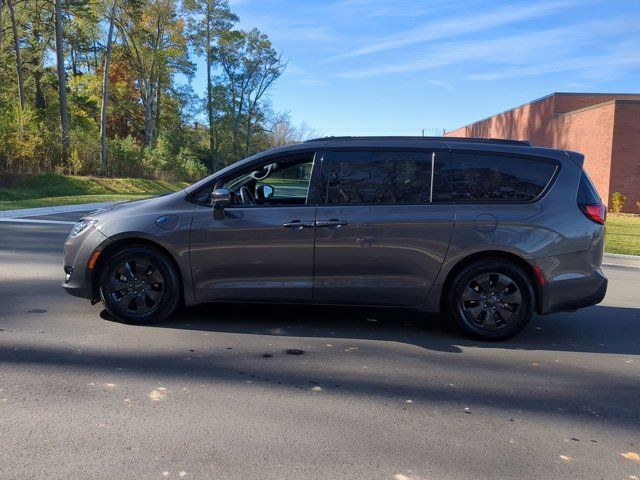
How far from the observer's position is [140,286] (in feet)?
17.5

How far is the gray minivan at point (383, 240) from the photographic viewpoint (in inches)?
199

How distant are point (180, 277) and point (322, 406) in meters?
2.25

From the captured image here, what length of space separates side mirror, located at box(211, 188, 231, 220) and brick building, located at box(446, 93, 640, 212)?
75.0 feet

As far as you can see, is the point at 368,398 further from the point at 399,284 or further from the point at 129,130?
the point at 129,130

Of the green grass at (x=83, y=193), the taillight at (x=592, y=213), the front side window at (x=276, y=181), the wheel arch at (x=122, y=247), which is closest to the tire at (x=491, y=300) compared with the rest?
the taillight at (x=592, y=213)

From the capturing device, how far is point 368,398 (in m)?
3.83

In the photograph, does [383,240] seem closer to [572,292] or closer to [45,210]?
[572,292]

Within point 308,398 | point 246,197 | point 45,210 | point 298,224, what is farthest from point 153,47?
point 308,398

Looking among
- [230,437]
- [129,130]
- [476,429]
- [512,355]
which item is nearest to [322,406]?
[230,437]

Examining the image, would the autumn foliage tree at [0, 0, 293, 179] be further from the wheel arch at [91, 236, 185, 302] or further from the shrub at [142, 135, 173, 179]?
the wheel arch at [91, 236, 185, 302]

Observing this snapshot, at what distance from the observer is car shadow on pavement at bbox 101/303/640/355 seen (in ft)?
17.1

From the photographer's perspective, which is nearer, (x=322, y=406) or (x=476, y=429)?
(x=476, y=429)

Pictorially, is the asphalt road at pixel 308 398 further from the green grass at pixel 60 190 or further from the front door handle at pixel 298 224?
the green grass at pixel 60 190

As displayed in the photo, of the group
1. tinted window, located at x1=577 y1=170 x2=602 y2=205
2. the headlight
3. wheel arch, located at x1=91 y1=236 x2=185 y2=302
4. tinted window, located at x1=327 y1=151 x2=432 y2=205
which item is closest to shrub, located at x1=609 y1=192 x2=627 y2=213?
tinted window, located at x1=577 y1=170 x2=602 y2=205
